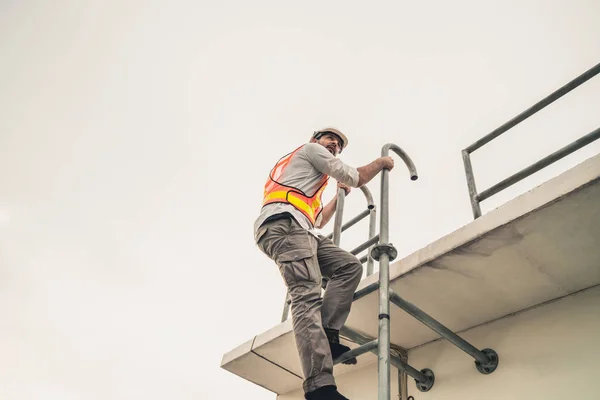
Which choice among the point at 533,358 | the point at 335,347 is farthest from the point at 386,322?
the point at 533,358

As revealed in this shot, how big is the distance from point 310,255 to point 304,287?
211 millimetres

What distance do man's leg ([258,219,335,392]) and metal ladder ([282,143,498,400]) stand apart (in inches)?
8.4

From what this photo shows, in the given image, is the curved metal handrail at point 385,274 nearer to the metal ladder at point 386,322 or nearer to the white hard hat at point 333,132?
the metal ladder at point 386,322

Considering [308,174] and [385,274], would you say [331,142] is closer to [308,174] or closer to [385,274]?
[308,174]

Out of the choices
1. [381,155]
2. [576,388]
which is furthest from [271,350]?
[576,388]

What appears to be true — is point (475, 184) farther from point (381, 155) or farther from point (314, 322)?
point (314, 322)

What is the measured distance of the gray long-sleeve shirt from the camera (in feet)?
10.1

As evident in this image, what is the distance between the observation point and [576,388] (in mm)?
2672

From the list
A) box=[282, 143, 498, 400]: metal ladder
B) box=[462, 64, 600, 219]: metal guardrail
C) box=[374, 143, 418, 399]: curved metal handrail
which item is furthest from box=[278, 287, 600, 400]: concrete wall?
box=[374, 143, 418, 399]: curved metal handrail

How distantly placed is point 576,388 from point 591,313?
0.48m

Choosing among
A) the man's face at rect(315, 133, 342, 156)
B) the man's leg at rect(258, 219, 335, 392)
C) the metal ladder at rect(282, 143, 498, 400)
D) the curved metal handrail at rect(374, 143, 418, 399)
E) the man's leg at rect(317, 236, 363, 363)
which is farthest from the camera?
the man's face at rect(315, 133, 342, 156)

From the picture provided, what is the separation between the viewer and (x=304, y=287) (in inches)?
107

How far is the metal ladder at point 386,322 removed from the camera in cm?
220

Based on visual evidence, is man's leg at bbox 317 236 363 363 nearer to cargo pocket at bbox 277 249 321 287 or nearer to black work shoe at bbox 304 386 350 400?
cargo pocket at bbox 277 249 321 287
